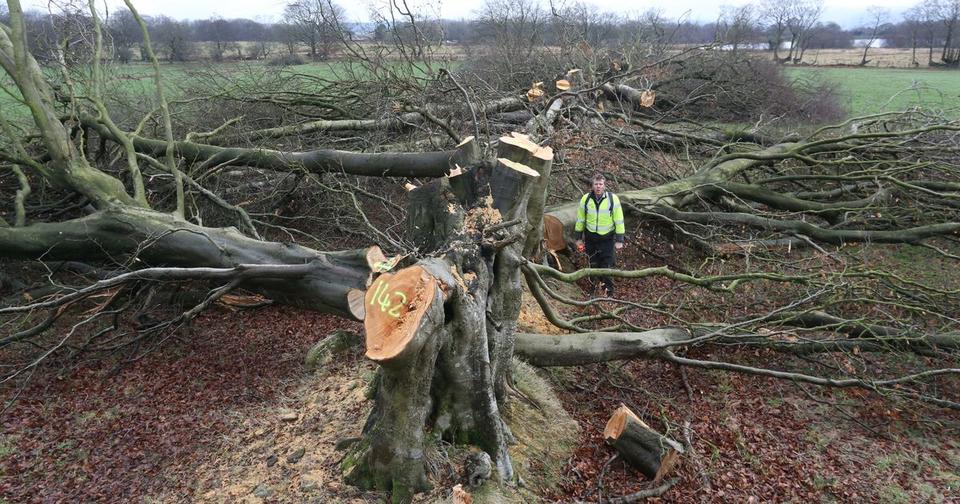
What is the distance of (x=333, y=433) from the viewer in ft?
13.3

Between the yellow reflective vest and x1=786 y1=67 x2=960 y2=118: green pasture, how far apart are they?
12.7 meters

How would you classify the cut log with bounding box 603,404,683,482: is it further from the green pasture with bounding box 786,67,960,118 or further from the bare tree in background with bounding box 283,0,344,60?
the green pasture with bounding box 786,67,960,118

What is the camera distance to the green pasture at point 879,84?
19066 mm

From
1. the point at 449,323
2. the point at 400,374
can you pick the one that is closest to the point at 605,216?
the point at 449,323

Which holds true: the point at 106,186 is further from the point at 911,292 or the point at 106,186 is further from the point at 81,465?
the point at 911,292

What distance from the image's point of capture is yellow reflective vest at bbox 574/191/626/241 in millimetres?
7312

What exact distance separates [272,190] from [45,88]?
8.75 ft

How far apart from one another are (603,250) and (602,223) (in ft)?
1.20

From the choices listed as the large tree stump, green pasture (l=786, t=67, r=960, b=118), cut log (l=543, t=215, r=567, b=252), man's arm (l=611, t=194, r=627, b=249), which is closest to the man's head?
man's arm (l=611, t=194, r=627, b=249)

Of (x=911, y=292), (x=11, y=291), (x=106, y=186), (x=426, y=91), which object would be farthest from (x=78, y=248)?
(x=911, y=292)

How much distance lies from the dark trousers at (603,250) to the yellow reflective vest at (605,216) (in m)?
0.09

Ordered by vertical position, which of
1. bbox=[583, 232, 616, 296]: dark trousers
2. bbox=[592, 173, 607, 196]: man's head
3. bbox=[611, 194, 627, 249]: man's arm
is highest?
bbox=[592, 173, 607, 196]: man's head

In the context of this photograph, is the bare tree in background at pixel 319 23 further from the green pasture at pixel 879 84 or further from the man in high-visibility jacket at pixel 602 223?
the green pasture at pixel 879 84

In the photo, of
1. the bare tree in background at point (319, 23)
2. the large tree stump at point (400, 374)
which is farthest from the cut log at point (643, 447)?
the bare tree in background at point (319, 23)
